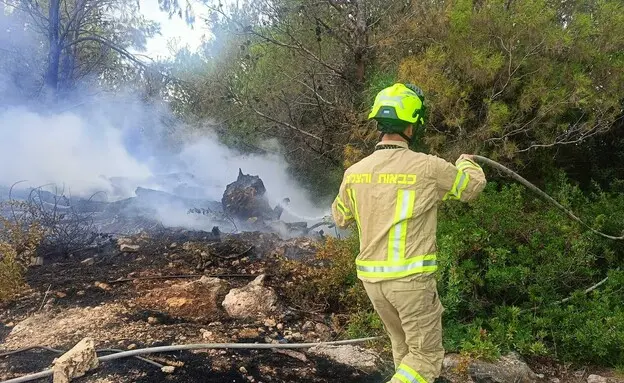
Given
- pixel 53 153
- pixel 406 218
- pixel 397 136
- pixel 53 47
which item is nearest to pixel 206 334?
pixel 406 218

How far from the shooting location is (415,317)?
279 cm

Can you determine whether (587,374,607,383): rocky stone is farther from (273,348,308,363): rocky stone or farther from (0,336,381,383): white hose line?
(273,348,308,363): rocky stone

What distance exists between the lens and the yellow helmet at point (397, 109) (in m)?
2.78

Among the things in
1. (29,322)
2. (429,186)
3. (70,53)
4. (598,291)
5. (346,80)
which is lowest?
(29,322)

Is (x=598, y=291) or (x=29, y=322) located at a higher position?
(x=598, y=291)

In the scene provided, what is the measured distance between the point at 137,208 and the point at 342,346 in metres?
6.45

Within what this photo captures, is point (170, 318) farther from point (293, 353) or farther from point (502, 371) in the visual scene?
point (502, 371)

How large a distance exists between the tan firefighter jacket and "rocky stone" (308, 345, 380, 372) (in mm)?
1322

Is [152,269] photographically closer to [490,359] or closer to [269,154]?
[490,359]

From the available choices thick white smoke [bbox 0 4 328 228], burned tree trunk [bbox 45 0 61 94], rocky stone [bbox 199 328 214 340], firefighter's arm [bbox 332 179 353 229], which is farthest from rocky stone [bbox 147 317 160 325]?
burned tree trunk [bbox 45 0 61 94]

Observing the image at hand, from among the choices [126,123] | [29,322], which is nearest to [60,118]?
[126,123]

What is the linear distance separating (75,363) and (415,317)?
7.97ft

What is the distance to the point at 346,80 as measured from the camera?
7938 millimetres

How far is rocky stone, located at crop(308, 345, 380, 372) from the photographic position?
151 inches
